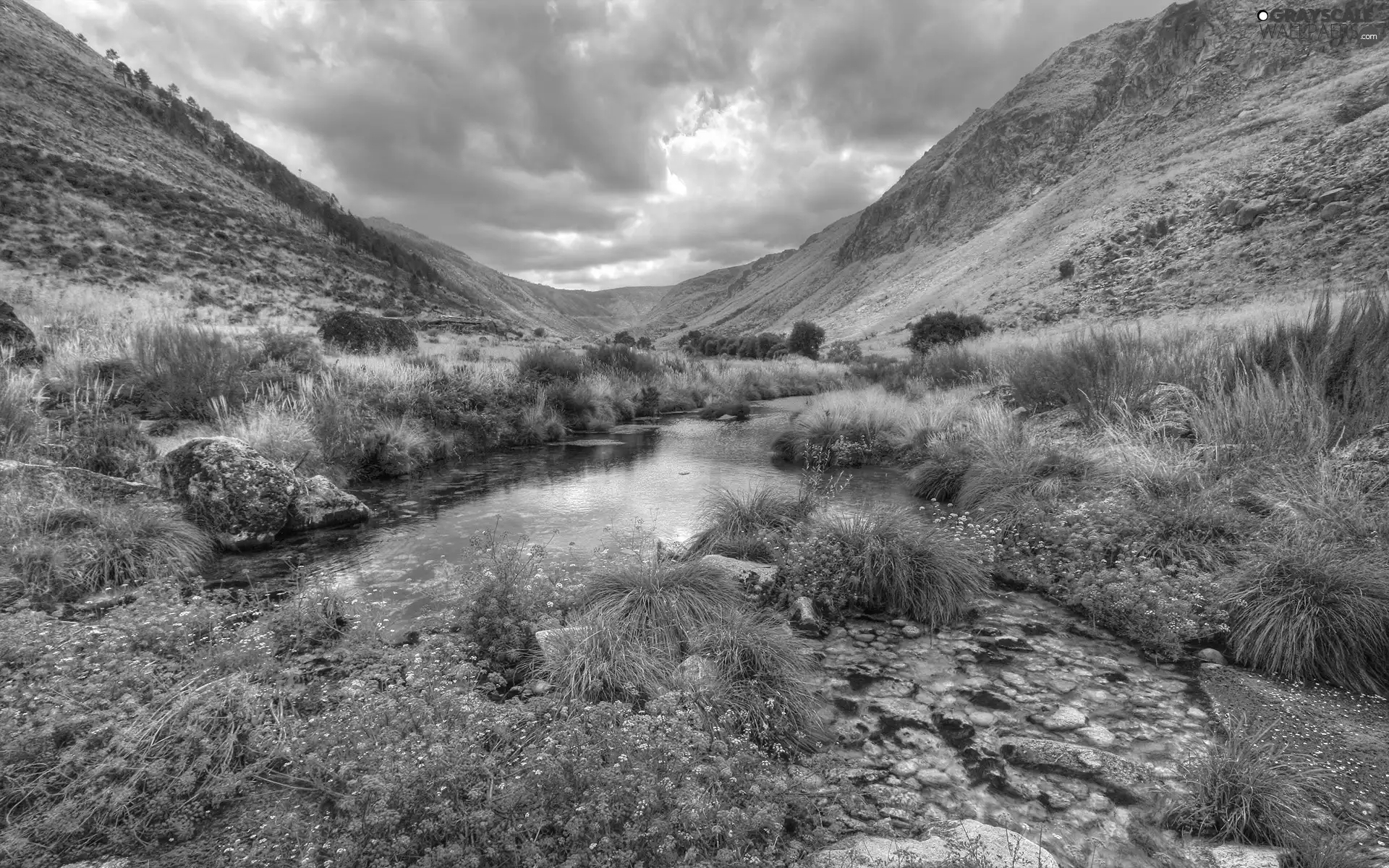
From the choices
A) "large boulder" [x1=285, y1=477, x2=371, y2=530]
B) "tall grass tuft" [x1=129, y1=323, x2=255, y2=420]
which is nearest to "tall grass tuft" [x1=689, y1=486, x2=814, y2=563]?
"large boulder" [x1=285, y1=477, x2=371, y2=530]

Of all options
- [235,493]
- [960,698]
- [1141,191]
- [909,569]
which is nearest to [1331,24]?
[1141,191]

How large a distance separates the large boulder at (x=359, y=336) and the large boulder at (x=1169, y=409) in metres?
20.2

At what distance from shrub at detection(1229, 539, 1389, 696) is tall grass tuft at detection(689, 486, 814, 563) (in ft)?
11.2

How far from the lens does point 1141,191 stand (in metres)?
54.1

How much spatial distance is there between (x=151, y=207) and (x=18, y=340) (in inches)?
1515

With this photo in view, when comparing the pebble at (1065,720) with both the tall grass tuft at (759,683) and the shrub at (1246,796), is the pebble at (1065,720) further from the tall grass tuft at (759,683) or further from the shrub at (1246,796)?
the tall grass tuft at (759,683)

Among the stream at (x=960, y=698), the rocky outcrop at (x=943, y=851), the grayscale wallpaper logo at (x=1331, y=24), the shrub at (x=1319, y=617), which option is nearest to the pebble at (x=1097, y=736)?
the stream at (x=960, y=698)

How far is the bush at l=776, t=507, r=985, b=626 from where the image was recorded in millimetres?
4633

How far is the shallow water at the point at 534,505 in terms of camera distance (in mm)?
5570

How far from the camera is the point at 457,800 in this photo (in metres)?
2.21

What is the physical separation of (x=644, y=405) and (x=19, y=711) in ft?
54.5

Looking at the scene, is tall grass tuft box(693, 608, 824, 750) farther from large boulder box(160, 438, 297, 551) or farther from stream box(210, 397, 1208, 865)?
large boulder box(160, 438, 297, 551)

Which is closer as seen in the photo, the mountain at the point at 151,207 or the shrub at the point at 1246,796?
the shrub at the point at 1246,796

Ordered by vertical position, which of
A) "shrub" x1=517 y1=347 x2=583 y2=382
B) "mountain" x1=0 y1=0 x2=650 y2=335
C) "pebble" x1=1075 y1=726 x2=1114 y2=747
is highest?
"mountain" x1=0 y1=0 x2=650 y2=335
